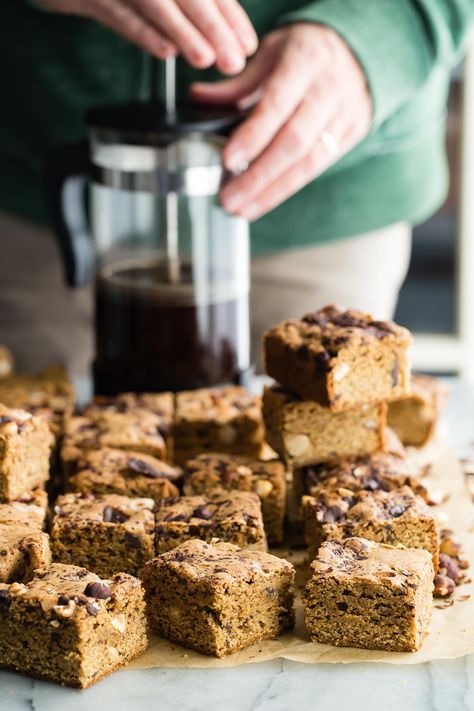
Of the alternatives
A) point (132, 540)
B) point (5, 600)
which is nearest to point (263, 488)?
point (132, 540)

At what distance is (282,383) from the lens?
1.90 m

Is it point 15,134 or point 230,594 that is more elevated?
point 15,134

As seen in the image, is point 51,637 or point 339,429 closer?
point 51,637

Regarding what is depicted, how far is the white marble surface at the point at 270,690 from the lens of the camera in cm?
145

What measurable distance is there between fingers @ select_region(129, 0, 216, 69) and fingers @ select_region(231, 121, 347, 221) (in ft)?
0.74

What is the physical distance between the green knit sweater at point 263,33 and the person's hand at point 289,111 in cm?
9

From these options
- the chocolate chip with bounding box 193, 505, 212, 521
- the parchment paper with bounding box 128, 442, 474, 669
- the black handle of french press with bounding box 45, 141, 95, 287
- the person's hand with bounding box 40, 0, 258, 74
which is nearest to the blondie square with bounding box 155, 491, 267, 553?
the chocolate chip with bounding box 193, 505, 212, 521

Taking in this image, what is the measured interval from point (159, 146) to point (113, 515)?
25.9 inches

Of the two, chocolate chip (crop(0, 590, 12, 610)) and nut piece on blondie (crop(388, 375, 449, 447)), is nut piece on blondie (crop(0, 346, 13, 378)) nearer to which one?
nut piece on blondie (crop(388, 375, 449, 447))

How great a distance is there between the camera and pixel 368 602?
154 cm

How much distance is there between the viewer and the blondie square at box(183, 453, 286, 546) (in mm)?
1811

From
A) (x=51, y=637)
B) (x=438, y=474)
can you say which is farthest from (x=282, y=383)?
(x=51, y=637)

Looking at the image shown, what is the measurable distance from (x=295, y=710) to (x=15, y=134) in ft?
4.77

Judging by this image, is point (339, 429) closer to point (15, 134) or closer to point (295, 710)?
point (295, 710)
